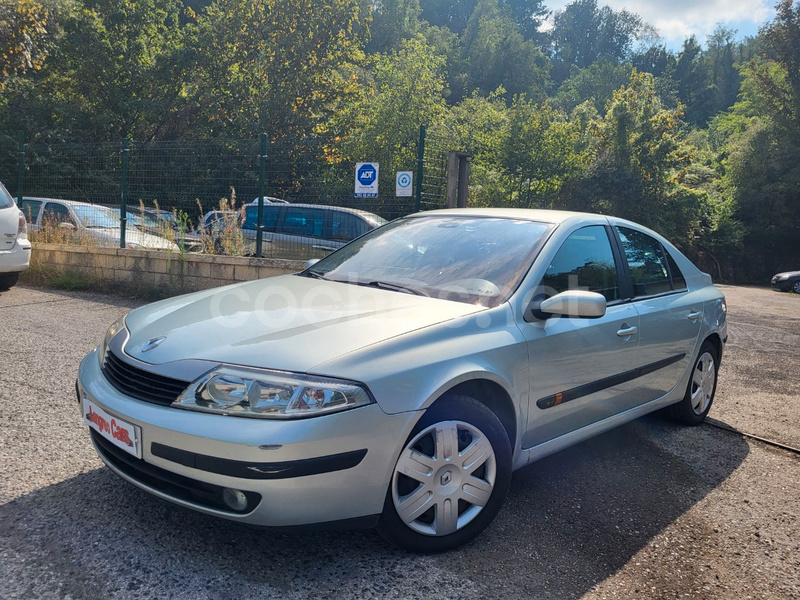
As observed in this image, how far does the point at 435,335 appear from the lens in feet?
8.94

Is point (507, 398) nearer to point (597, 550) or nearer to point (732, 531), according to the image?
point (597, 550)

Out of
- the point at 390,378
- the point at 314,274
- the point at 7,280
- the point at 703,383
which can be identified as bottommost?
the point at 7,280

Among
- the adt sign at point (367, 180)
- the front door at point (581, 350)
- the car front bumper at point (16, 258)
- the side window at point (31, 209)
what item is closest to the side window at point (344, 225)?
the adt sign at point (367, 180)

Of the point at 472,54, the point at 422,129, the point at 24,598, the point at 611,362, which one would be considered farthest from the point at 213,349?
the point at 472,54

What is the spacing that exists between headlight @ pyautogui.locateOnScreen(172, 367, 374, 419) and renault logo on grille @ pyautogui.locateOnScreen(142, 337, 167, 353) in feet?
1.28

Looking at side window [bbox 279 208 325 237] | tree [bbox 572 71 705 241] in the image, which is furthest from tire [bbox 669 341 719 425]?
tree [bbox 572 71 705 241]

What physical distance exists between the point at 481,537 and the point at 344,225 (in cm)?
645

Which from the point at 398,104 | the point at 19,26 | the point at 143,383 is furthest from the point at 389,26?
the point at 143,383

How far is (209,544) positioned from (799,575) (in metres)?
2.45

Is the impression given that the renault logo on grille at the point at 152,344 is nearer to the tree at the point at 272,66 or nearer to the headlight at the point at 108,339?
the headlight at the point at 108,339

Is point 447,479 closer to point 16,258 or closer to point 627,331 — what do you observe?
point 627,331

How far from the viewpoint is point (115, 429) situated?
8.56 ft

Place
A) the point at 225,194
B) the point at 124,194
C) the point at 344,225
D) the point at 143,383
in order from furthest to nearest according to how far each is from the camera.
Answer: the point at 124,194
the point at 225,194
the point at 344,225
the point at 143,383

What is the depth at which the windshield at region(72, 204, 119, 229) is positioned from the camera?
34.6ft
